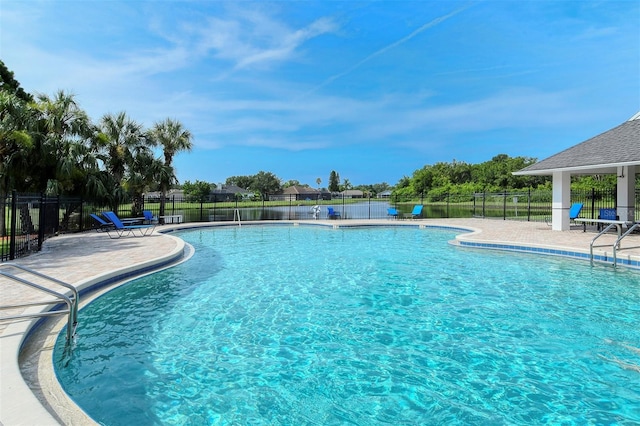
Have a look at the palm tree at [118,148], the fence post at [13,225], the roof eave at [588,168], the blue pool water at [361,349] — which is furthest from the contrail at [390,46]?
the fence post at [13,225]

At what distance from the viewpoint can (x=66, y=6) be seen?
31.5ft

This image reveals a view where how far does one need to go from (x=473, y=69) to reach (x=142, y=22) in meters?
24.5

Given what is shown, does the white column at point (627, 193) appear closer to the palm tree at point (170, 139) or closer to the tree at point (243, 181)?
the palm tree at point (170, 139)

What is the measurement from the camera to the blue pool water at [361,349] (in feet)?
9.48

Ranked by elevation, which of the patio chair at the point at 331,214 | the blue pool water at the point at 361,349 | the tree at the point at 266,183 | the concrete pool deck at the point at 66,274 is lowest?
the blue pool water at the point at 361,349

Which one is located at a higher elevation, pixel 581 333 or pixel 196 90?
pixel 196 90

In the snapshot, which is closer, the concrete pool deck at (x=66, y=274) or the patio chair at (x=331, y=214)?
the concrete pool deck at (x=66, y=274)

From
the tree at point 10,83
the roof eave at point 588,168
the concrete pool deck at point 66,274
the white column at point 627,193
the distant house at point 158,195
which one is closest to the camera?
the concrete pool deck at point 66,274

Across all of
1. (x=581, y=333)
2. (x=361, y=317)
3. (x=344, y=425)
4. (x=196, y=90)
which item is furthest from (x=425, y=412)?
(x=196, y=90)

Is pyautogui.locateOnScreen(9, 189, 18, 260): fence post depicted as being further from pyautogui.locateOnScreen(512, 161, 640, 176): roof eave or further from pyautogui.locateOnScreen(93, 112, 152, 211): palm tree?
pyautogui.locateOnScreen(512, 161, 640, 176): roof eave

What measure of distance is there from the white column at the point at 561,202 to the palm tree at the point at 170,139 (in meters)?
18.6

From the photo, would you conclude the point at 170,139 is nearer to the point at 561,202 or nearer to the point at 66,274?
the point at 66,274

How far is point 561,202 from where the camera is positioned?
542 inches

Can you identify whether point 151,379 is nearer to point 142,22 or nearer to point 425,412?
point 425,412
